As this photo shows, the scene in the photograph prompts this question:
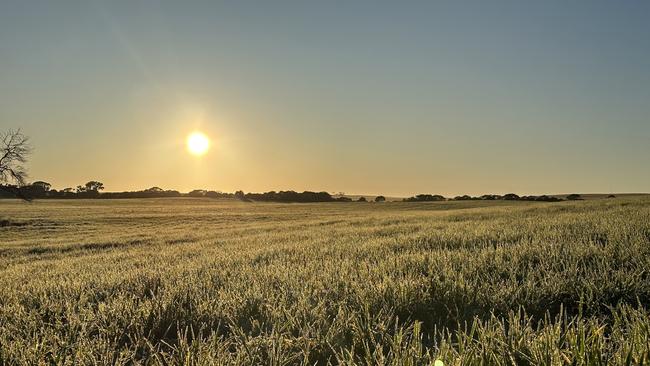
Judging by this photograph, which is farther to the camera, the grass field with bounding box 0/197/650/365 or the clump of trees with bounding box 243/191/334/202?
the clump of trees with bounding box 243/191/334/202

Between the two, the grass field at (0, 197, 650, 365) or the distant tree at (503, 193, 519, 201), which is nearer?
the grass field at (0, 197, 650, 365)

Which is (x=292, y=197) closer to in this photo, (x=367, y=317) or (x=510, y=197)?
(x=510, y=197)

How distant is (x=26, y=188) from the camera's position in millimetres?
46406

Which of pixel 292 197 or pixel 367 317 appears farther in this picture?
pixel 292 197

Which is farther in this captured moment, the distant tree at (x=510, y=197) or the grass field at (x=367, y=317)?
the distant tree at (x=510, y=197)

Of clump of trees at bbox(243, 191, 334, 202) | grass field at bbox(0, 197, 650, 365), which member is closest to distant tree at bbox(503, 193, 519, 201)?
clump of trees at bbox(243, 191, 334, 202)

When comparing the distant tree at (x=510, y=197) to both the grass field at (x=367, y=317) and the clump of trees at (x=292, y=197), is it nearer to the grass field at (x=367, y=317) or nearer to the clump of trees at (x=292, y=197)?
the clump of trees at (x=292, y=197)

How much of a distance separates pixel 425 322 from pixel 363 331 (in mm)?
625

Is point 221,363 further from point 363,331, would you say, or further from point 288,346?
point 363,331

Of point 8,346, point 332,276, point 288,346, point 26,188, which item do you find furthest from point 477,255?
point 26,188

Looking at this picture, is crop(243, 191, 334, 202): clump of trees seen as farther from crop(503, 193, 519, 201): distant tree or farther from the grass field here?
the grass field

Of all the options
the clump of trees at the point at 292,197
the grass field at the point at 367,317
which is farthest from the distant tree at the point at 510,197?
the grass field at the point at 367,317

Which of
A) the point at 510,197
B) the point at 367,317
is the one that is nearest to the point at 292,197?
the point at 510,197

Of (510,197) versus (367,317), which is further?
(510,197)
